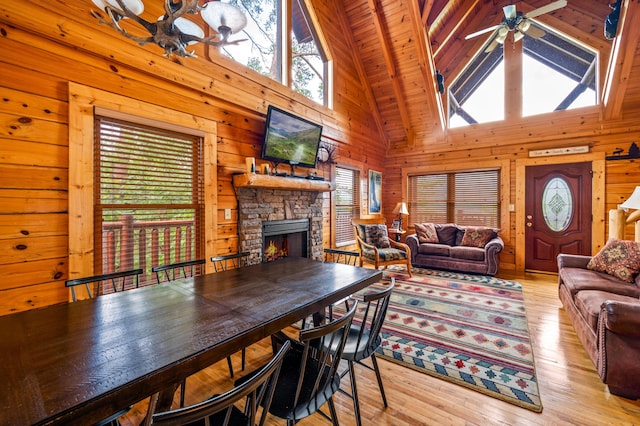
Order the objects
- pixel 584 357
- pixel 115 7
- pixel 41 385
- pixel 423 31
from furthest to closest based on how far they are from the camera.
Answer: pixel 423 31
pixel 584 357
pixel 115 7
pixel 41 385

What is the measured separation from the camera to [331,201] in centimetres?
510

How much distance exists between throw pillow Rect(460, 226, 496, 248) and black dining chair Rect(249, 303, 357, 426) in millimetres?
4713

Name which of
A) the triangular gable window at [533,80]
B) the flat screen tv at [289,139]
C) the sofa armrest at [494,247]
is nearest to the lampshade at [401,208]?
the sofa armrest at [494,247]

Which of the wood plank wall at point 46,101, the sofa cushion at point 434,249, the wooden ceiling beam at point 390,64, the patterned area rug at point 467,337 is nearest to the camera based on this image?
the wood plank wall at point 46,101

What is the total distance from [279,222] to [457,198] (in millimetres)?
4244

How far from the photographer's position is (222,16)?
166 centimetres

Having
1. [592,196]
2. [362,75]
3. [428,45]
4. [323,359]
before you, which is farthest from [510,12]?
[323,359]

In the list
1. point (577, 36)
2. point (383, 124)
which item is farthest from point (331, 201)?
point (577, 36)

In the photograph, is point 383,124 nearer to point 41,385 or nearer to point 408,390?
point 408,390

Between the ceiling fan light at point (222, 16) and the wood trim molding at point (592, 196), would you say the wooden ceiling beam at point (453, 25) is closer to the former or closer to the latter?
the wood trim molding at point (592, 196)

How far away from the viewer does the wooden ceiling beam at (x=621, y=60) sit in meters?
3.43

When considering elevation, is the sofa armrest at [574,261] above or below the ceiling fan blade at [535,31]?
below

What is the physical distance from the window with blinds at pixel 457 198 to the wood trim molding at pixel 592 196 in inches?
14.9

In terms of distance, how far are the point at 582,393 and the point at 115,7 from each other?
3.73 m
